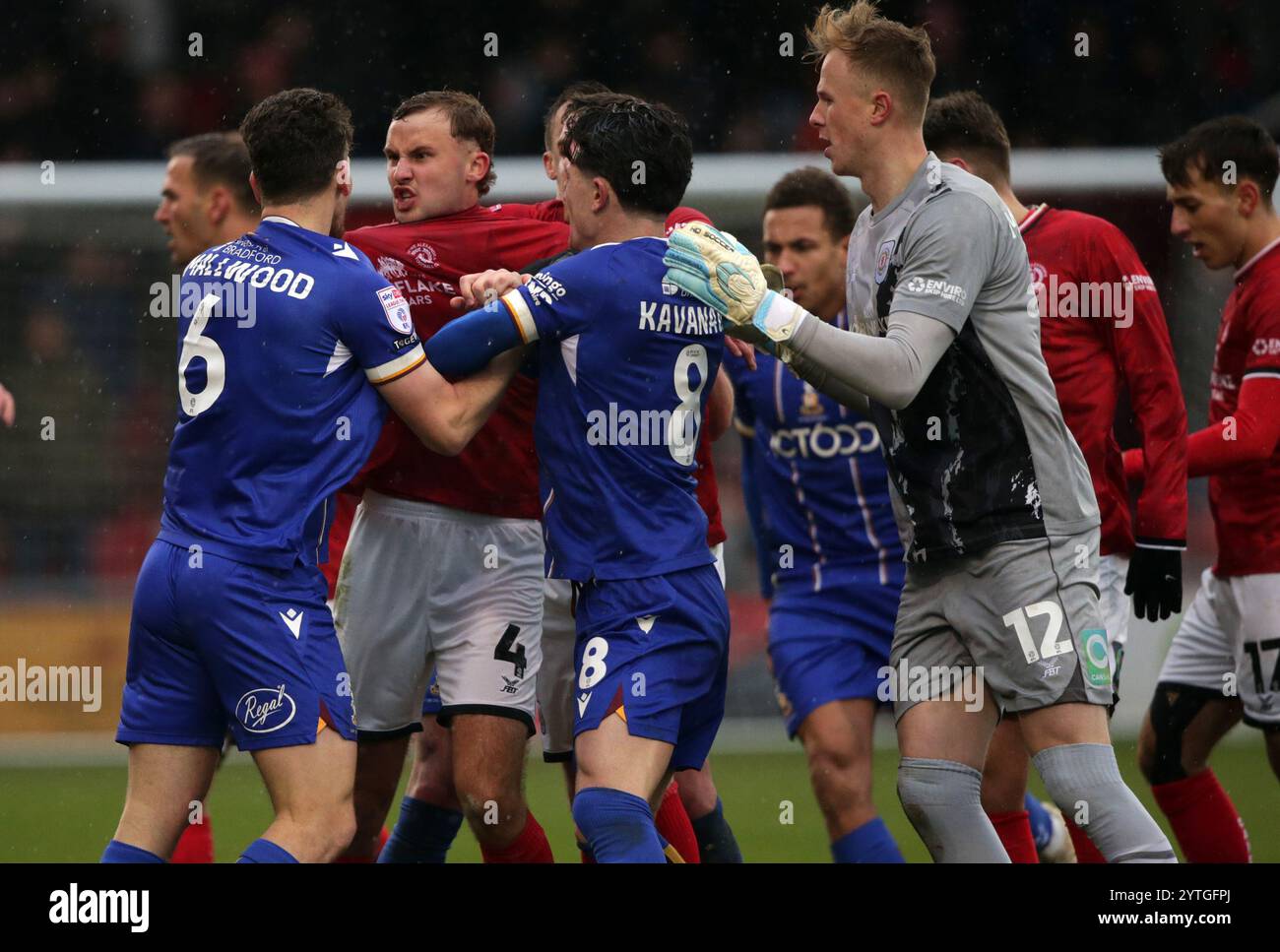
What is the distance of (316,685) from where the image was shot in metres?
3.76

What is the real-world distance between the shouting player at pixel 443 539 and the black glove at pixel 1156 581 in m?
1.73

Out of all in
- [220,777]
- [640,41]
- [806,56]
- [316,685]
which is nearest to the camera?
[316,685]

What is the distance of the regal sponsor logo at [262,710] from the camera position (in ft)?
12.1

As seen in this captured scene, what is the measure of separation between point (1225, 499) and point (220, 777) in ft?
19.3

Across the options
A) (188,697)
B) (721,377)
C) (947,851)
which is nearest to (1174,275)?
(721,377)

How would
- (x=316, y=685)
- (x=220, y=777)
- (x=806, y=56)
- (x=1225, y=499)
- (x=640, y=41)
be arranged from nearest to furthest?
(x=316, y=685) < (x=806, y=56) < (x=1225, y=499) < (x=220, y=777) < (x=640, y=41)

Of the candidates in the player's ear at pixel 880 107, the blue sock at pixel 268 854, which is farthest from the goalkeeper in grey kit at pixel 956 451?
the blue sock at pixel 268 854

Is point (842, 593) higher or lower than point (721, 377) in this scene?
lower

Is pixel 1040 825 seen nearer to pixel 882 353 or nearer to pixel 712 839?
pixel 712 839

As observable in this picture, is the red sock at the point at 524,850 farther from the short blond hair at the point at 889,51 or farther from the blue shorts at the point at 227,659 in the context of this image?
the short blond hair at the point at 889,51

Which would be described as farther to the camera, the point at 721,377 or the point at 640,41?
the point at 640,41

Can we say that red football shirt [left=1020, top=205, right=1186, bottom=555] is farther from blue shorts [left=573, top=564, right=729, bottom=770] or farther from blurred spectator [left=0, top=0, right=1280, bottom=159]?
blurred spectator [left=0, top=0, right=1280, bottom=159]

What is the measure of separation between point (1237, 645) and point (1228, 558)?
0.93 feet
